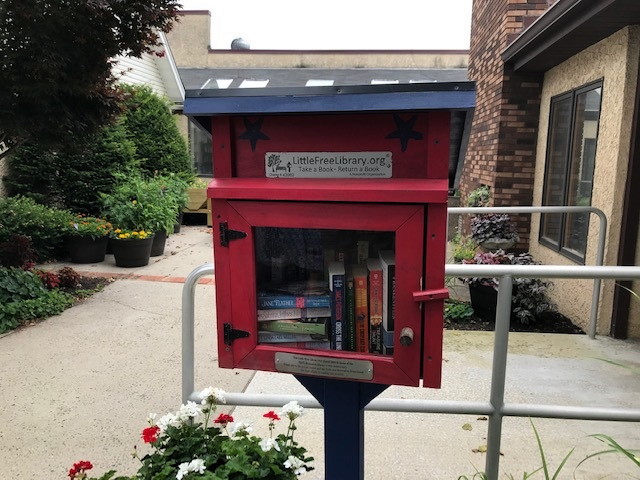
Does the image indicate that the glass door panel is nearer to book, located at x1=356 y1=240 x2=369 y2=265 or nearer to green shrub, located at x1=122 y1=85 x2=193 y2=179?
book, located at x1=356 y1=240 x2=369 y2=265

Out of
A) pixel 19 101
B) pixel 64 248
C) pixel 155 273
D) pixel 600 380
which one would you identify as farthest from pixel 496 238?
pixel 64 248

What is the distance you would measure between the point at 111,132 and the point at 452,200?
21.5 ft

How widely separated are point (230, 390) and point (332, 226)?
2.65 m

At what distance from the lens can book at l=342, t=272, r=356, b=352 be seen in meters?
1.70

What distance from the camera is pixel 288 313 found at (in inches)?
69.1

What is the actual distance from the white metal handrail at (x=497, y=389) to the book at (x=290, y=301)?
650mm

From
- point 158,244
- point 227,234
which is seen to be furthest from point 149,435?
point 158,244

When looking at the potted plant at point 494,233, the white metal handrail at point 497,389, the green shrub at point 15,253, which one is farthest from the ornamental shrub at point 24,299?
the potted plant at point 494,233

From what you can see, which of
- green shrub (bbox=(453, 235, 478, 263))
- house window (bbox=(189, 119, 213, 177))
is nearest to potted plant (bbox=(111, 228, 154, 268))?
green shrub (bbox=(453, 235, 478, 263))

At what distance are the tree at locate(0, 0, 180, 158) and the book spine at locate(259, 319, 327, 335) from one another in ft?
14.7

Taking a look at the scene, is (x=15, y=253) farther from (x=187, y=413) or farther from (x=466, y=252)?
(x=466, y=252)

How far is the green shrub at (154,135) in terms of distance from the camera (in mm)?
11703

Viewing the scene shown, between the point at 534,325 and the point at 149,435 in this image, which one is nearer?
the point at 149,435

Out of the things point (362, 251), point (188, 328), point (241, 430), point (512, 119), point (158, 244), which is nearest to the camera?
point (362, 251)
